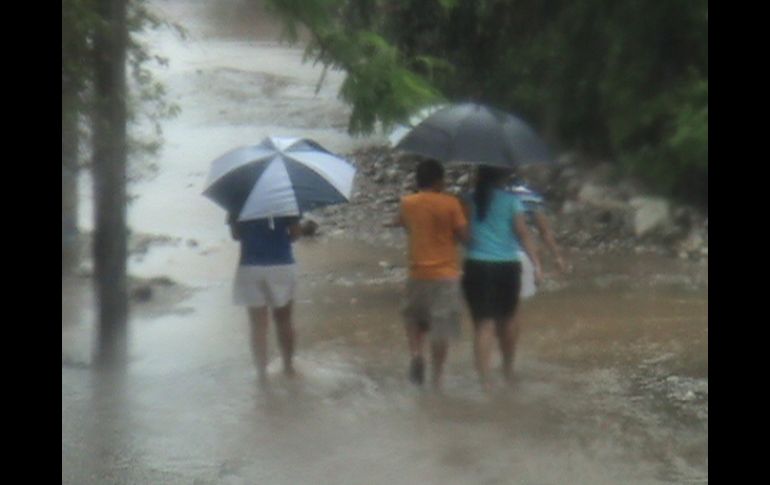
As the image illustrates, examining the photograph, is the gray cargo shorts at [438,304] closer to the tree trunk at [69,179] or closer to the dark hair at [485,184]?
the dark hair at [485,184]

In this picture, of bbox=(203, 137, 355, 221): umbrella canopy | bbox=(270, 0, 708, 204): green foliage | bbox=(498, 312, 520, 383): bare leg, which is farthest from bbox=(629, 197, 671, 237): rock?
bbox=(203, 137, 355, 221): umbrella canopy

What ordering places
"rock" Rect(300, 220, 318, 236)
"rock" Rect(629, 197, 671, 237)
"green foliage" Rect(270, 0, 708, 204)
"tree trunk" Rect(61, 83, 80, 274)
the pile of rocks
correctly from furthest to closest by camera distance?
"rock" Rect(300, 220, 318, 236)
"rock" Rect(629, 197, 671, 237)
the pile of rocks
"green foliage" Rect(270, 0, 708, 204)
"tree trunk" Rect(61, 83, 80, 274)

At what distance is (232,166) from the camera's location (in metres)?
9.41

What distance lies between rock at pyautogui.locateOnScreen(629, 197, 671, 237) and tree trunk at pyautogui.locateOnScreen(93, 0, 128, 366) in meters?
6.10

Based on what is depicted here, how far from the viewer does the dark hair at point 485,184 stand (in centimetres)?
898

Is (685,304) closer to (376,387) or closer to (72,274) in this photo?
(376,387)

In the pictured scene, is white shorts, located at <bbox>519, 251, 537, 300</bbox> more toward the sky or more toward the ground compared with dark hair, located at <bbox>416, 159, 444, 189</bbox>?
more toward the ground

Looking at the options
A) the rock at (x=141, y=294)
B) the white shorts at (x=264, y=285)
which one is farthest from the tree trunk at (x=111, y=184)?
the white shorts at (x=264, y=285)

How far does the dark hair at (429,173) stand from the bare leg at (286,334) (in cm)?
117

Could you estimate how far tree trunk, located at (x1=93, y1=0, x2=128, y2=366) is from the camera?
1017 centimetres

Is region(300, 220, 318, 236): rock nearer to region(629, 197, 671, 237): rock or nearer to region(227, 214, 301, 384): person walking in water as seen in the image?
region(629, 197, 671, 237): rock

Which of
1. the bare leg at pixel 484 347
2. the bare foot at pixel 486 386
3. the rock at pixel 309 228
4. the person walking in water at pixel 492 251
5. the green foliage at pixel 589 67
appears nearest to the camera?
the person walking in water at pixel 492 251
